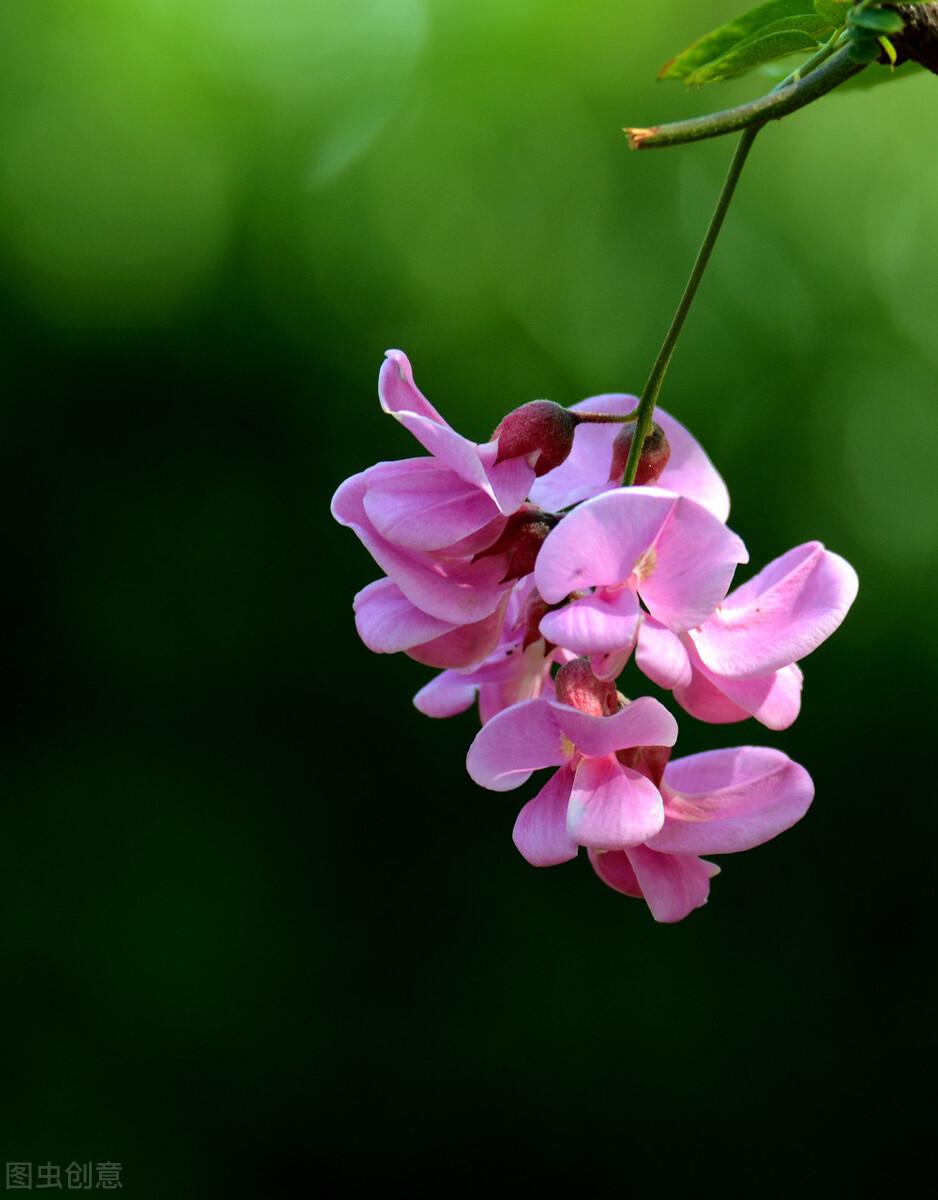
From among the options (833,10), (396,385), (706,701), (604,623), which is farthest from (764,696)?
(833,10)

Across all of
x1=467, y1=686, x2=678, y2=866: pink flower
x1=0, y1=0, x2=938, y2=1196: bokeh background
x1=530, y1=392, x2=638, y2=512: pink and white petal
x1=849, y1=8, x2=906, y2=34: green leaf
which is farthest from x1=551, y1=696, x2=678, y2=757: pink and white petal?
x1=0, y1=0, x2=938, y2=1196: bokeh background

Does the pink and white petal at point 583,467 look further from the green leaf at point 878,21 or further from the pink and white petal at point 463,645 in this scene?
the green leaf at point 878,21

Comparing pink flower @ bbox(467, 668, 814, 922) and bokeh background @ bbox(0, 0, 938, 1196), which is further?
bokeh background @ bbox(0, 0, 938, 1196)

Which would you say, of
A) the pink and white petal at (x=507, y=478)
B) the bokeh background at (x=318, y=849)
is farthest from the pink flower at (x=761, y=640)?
the bokeh background at (x=318, y=849)

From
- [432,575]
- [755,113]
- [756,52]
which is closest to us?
[755,113]

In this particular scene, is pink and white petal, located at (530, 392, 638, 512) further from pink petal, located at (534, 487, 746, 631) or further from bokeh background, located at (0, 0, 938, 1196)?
bokeh background, located at (0, 0, 938, 1196)

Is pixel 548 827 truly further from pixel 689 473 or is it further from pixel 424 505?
pixel 689 473

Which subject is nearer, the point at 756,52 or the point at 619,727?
the point at 619,727
